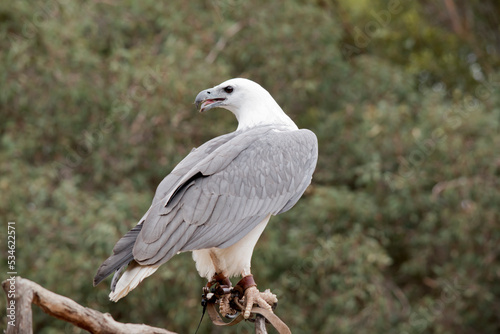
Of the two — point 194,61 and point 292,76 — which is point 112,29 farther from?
point 292,76

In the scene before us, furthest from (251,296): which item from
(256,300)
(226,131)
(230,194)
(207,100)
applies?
(226,131)

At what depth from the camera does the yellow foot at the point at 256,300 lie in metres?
4.12

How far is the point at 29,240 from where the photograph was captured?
24.6ft

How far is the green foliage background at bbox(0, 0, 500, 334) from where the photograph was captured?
7.53 metres

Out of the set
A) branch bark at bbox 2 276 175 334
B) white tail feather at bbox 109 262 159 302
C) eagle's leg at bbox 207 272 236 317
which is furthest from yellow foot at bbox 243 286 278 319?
branch bark at bbox 2 276 175 334

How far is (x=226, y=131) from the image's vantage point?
332 inches

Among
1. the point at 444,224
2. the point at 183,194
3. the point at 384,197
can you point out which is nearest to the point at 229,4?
the point at 384,197

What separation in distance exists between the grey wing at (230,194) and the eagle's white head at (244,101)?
16 centimetres

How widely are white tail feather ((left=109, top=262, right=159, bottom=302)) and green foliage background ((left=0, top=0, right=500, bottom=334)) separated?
3.22 meters

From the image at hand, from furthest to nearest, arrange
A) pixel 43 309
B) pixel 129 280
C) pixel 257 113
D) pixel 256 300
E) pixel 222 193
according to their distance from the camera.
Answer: pixel 257 113 < pixel 222 193 < pixel 256 300 < pixel 129 280 < pixel 43 309

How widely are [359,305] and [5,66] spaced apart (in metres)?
4.47

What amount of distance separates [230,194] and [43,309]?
4.60 ft

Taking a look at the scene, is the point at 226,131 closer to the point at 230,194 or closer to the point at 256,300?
the point at 230,194

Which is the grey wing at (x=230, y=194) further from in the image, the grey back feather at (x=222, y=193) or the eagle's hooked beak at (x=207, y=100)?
the eagle's hooked beak at (x=207, y=100)
